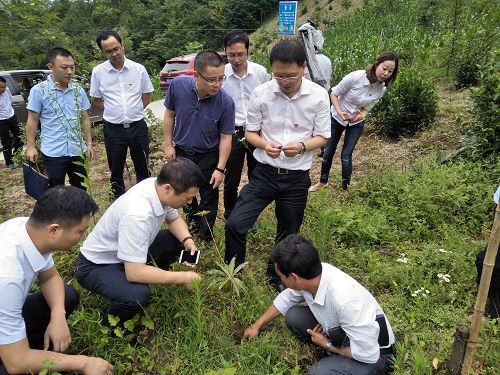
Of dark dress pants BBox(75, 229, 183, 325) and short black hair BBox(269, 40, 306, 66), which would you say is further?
short black hair BBox(269, 40, 306, 66)

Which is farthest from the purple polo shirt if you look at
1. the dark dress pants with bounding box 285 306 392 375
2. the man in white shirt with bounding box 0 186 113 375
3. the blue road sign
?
the blue road sign

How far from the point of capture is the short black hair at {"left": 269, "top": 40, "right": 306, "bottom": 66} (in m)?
2.50

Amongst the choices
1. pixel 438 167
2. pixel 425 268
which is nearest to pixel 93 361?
pixel 425 268

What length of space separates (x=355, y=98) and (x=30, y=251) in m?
3.49

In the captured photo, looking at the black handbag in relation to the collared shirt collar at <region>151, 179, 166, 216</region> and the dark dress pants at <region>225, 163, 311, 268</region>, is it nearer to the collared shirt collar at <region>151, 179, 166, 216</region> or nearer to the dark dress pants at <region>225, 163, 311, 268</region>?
the collared shirt collar at <region>151, 179, 166, 216</region>

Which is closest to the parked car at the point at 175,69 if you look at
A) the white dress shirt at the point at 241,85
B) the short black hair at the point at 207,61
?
the white dress shirt at the point at 241,85

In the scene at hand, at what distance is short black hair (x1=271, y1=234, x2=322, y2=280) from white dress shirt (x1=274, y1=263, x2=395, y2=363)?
0.14 m

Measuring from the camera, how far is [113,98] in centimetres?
392

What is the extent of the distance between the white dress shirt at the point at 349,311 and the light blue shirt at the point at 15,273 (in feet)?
4.60

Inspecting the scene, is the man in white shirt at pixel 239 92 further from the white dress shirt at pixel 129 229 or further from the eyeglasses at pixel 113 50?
the white dress shirt at pixel 129 229

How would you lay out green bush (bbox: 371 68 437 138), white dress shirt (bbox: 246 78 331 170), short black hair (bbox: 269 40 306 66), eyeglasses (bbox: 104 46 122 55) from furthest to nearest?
green bush (bbox: 371 68 437 138) → eyeglasses (bbox: 104 46 122 55) → white dress shirt (bbox: 246 78 331 170) → short black hair (bbox: 269 40 306 66)

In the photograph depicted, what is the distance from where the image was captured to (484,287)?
1798 millimetres

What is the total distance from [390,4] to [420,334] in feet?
56.3

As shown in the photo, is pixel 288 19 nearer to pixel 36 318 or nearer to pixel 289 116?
pixel 289 116
